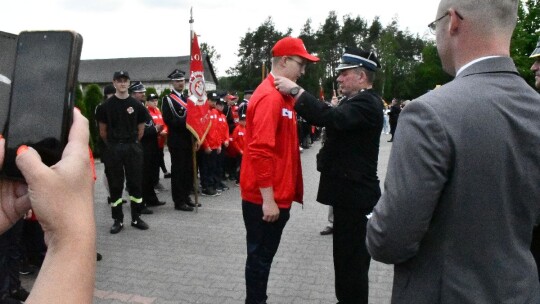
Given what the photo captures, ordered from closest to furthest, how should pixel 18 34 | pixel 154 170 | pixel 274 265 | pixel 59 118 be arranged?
1. pixel 59 118
2. pixel 18 34
3. pixel 274 265
4. pixel 154 170

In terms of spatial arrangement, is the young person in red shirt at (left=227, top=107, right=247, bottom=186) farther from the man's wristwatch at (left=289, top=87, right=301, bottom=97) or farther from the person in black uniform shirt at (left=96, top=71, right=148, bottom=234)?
the man's wristwatch at (left=289, top=87, right=301, bottom=97)

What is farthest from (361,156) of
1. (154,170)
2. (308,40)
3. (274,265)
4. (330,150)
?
(308,40)

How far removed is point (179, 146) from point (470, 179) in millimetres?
7457

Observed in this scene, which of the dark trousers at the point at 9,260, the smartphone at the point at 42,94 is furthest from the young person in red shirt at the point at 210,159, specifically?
the smartphone at the point at 42,94

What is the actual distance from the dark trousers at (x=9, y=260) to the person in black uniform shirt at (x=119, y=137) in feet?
8.10

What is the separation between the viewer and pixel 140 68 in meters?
94.4

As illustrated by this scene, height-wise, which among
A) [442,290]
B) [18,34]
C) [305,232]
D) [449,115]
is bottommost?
[305,232]

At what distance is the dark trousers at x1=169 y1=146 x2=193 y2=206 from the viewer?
852 centimetres

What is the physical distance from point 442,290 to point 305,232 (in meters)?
5.45

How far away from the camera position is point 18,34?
44.6 inches

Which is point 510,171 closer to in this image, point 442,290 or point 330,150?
point 442,290

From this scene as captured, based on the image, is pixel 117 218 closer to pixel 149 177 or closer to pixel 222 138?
pixel 149 177

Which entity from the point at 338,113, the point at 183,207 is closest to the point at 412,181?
the point at 338,113

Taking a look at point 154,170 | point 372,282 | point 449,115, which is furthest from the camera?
point 154,170
